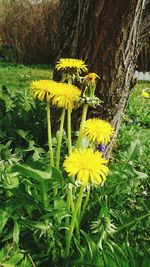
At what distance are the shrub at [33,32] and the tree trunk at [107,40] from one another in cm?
682

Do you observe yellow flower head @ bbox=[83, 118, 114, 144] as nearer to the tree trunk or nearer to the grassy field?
the grassy field

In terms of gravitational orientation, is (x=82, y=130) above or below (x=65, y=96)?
below

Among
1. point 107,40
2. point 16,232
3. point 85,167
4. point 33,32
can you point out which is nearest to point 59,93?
point 85,167

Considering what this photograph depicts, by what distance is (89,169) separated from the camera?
5.60ft

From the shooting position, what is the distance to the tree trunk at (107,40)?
110 inches

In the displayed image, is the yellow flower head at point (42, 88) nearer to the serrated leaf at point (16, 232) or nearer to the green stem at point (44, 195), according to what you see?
the green stem at point (44, 195)

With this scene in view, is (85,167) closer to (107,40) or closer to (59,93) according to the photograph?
(59,93)

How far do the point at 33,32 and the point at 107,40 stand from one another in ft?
23.8

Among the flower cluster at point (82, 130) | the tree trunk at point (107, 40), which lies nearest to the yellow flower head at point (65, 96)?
the flower cluster at point (82, 130)

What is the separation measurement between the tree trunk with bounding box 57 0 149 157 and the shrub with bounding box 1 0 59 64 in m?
6.82

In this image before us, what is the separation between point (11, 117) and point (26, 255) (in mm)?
1296

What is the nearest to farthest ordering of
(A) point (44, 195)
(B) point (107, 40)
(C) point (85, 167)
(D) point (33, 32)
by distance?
(C) point (85, 167) < (A) point (44, 195) < (B) point (107, 40) < (D) point (33, 32)

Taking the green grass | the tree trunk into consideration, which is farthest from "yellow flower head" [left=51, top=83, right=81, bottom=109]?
the green grass

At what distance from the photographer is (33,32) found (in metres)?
9.88
